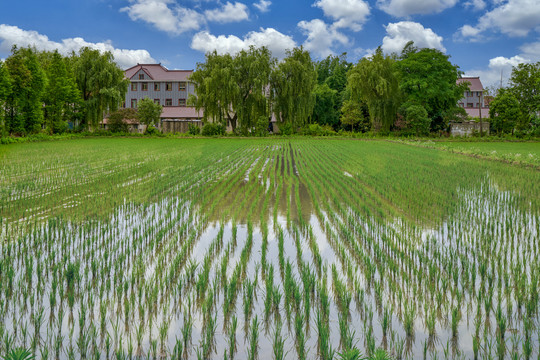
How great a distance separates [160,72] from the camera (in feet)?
192

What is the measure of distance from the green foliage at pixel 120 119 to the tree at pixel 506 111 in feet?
113

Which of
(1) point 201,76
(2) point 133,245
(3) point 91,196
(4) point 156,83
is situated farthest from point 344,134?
(2) point 133,245

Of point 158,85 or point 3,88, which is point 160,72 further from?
point 3,88

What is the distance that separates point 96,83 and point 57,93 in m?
6.08

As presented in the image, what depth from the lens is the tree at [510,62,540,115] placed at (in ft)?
148

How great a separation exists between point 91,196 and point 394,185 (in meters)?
6.55

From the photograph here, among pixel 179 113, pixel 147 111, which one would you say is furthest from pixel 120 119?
pixel 179 113

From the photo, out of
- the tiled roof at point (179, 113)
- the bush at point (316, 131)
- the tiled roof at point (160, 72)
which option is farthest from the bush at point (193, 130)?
the tiled roof at point (160, 72)

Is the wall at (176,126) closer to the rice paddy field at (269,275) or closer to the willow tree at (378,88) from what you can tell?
the willow tree at (378,88)

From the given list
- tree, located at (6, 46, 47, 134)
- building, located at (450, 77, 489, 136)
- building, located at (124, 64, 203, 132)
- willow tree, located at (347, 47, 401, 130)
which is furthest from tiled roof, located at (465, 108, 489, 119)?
tree, located at (6, 46, 47, 134)

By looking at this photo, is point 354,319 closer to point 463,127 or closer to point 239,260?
point 239,260

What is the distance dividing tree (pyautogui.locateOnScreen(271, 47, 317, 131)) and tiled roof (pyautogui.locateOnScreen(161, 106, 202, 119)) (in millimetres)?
11291

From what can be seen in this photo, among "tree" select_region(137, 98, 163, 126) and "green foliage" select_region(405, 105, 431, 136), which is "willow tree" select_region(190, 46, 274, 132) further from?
"green foliage" select_region(405, 105, 431, 136)

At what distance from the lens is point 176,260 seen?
4738 millimetres
